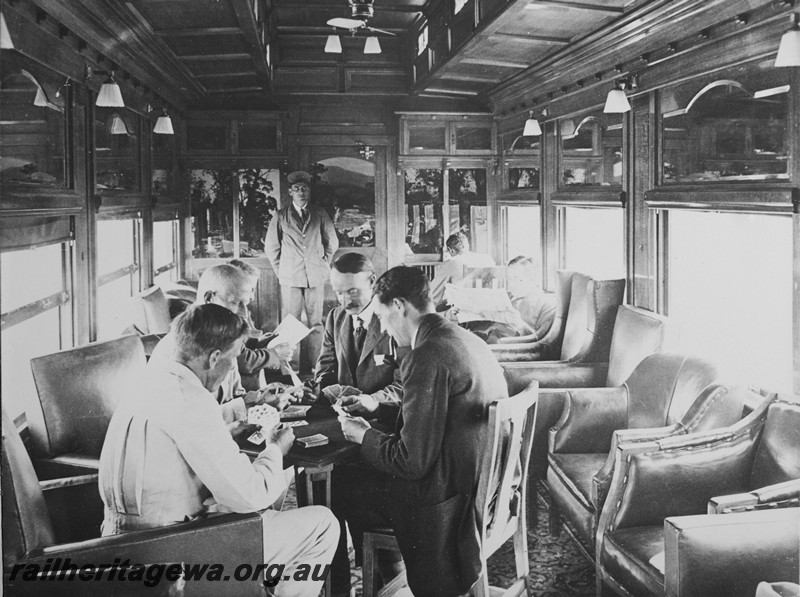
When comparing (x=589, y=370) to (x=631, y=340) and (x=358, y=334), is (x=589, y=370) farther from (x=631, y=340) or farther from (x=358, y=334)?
(x=358, y=334)

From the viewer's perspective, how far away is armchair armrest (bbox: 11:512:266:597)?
2.35m

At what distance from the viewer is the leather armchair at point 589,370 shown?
463 cm

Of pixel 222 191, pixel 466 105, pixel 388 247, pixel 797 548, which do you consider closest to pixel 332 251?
pixel 388 247

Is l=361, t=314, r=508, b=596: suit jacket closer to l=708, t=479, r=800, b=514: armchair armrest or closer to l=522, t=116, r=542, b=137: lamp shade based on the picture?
l=708, t=479, r=800, b=514: armchair armrest

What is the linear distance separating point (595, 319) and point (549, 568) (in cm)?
191

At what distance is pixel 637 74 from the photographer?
207 inches

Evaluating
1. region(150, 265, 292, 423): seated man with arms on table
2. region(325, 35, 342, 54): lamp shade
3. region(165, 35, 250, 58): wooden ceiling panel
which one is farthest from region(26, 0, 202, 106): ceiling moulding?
region(150, 265, 292, 423): seated man with arms on table

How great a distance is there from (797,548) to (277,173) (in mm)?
7402

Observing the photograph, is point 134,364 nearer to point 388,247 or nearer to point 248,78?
point 248,78

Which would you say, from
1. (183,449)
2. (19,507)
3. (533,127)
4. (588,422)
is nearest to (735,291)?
(588,422)

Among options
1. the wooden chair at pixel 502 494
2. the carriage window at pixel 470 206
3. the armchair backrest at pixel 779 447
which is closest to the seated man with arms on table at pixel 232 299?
the wooden chair at pixel 502 494

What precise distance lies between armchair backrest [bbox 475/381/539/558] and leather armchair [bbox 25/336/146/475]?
5.98 ft

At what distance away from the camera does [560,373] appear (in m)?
5.19

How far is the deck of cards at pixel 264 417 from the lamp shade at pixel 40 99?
1986 millimetres
